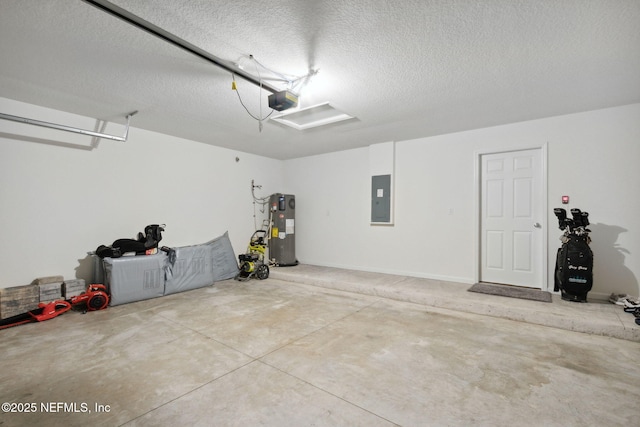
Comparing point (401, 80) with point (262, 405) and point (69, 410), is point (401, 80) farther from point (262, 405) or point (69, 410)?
point (69, 410)

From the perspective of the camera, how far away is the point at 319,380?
2244 millimetres

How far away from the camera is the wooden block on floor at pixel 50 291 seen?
3.71 metres

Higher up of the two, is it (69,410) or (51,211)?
(51,211)

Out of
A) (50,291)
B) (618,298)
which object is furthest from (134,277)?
(618,298)

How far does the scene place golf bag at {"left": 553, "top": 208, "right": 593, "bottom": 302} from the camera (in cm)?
369

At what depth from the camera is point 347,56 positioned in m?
2.69

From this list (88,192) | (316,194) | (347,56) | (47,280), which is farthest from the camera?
(316,194)

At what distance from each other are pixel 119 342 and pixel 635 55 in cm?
561

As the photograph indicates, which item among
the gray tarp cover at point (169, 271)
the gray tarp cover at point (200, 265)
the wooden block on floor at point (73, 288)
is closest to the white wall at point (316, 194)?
A: the wooden block on floor at point (73, 288)

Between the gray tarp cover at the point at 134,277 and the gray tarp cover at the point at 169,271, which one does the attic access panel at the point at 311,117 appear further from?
the gray tarp cover at the point at 134,277

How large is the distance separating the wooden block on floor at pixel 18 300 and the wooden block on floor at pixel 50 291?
0.05m

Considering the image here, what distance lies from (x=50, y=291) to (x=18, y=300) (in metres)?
0.31

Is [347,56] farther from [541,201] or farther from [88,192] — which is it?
[88,192]

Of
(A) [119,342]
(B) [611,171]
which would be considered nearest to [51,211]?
(A) [119,342]
